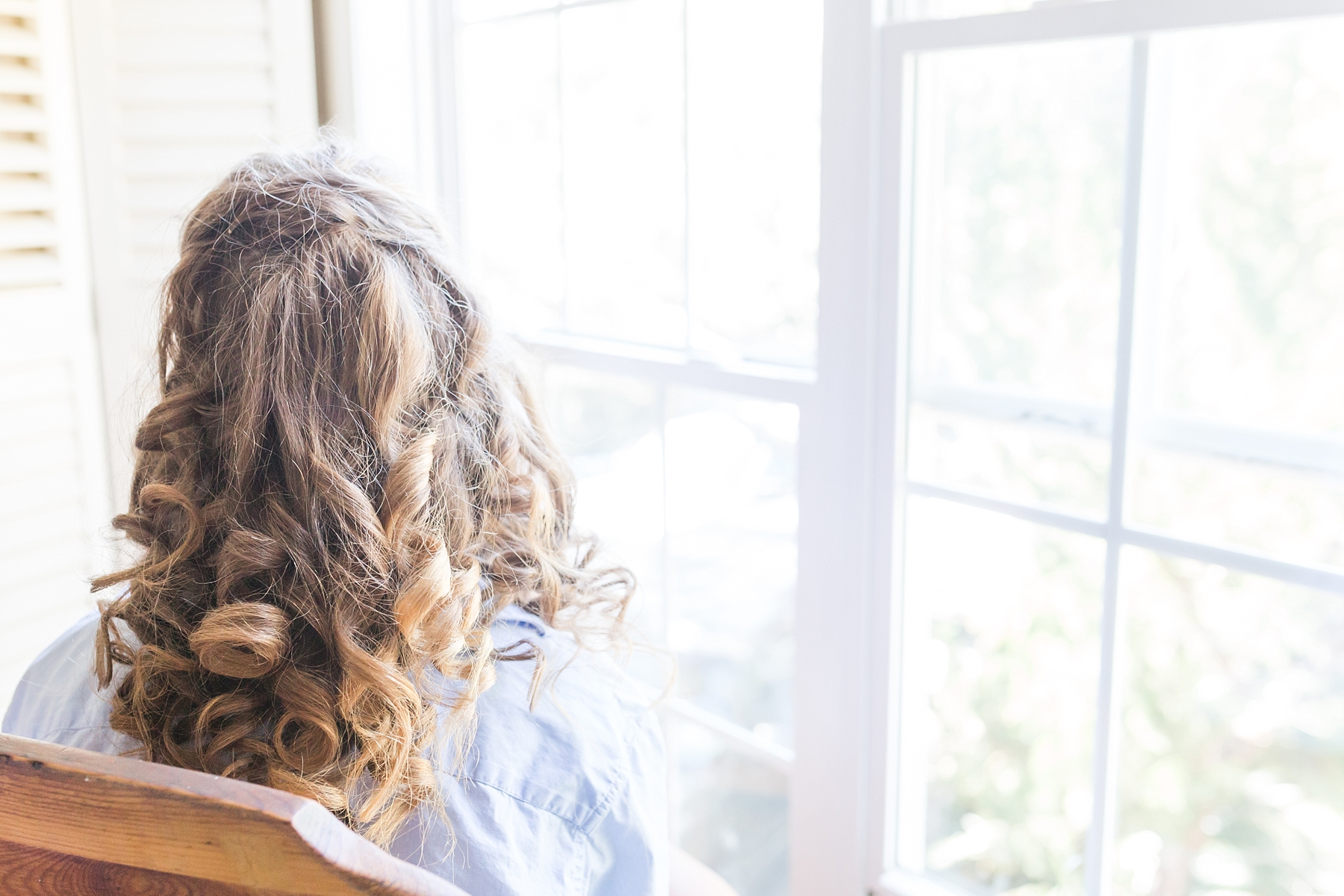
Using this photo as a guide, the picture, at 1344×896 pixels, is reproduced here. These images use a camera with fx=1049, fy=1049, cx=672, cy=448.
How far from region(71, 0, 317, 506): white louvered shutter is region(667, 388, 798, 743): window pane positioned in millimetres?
888

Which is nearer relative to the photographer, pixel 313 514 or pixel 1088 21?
pixel 313 514

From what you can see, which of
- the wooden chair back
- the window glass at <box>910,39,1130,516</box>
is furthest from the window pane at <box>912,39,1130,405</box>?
the wooden chair back

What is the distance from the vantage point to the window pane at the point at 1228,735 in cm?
199

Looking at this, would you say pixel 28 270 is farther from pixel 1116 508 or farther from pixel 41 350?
pixel 1116 508

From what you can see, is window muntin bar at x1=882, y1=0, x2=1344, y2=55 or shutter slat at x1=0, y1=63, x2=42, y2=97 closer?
window muntin bar at x1=882, y1=0, x2=1344, y2=55

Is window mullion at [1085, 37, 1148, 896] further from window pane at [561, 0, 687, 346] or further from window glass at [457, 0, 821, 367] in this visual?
window pane at [561, 0, 687, 346]

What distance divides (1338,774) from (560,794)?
189cm

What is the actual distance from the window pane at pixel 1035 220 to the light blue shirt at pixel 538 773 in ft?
3.11

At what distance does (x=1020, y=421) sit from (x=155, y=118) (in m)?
1.45

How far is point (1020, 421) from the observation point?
1.25 m

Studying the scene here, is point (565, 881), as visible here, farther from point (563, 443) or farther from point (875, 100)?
point (563, 443)

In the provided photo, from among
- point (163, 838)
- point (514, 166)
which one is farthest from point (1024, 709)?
point (163, 838)

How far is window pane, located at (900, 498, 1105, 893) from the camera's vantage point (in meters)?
2.12

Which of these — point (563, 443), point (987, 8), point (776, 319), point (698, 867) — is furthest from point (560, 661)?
point (563, 443)
